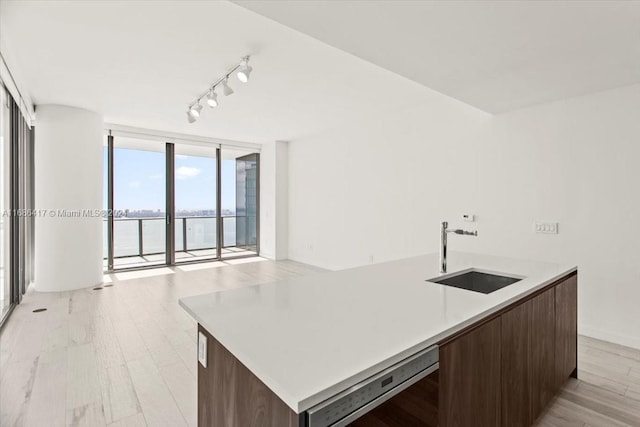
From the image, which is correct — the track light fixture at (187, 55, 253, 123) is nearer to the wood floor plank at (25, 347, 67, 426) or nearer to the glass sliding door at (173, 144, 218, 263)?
the glass sliding door at (173, 144, 218, 263)

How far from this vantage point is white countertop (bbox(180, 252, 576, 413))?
2.77ft

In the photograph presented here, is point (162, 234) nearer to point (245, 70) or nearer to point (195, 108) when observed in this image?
point (195, 108)

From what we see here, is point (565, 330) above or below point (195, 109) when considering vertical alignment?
below

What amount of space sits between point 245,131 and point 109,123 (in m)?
2.22

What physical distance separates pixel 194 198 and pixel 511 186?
5.79 meters

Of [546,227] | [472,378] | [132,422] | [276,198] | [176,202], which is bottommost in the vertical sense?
[132,422]

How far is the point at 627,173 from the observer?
9.47 feet

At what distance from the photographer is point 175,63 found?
3.04 m

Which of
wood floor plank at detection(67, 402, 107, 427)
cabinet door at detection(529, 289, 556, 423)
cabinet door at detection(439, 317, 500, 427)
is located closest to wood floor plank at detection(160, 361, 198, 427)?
wood floor plank at detection(67, 402, 107, 427)

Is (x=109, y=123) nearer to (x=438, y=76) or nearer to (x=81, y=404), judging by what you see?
(x=81, y=404)

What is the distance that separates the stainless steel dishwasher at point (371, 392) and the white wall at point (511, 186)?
119 inches

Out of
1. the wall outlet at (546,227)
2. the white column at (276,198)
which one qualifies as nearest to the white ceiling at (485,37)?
the wall outlet at (546,227)

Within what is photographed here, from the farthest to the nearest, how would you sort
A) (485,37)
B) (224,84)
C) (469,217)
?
(469,217)
(224,84)
(485,37)

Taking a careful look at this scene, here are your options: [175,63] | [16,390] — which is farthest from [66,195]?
[16,390]
